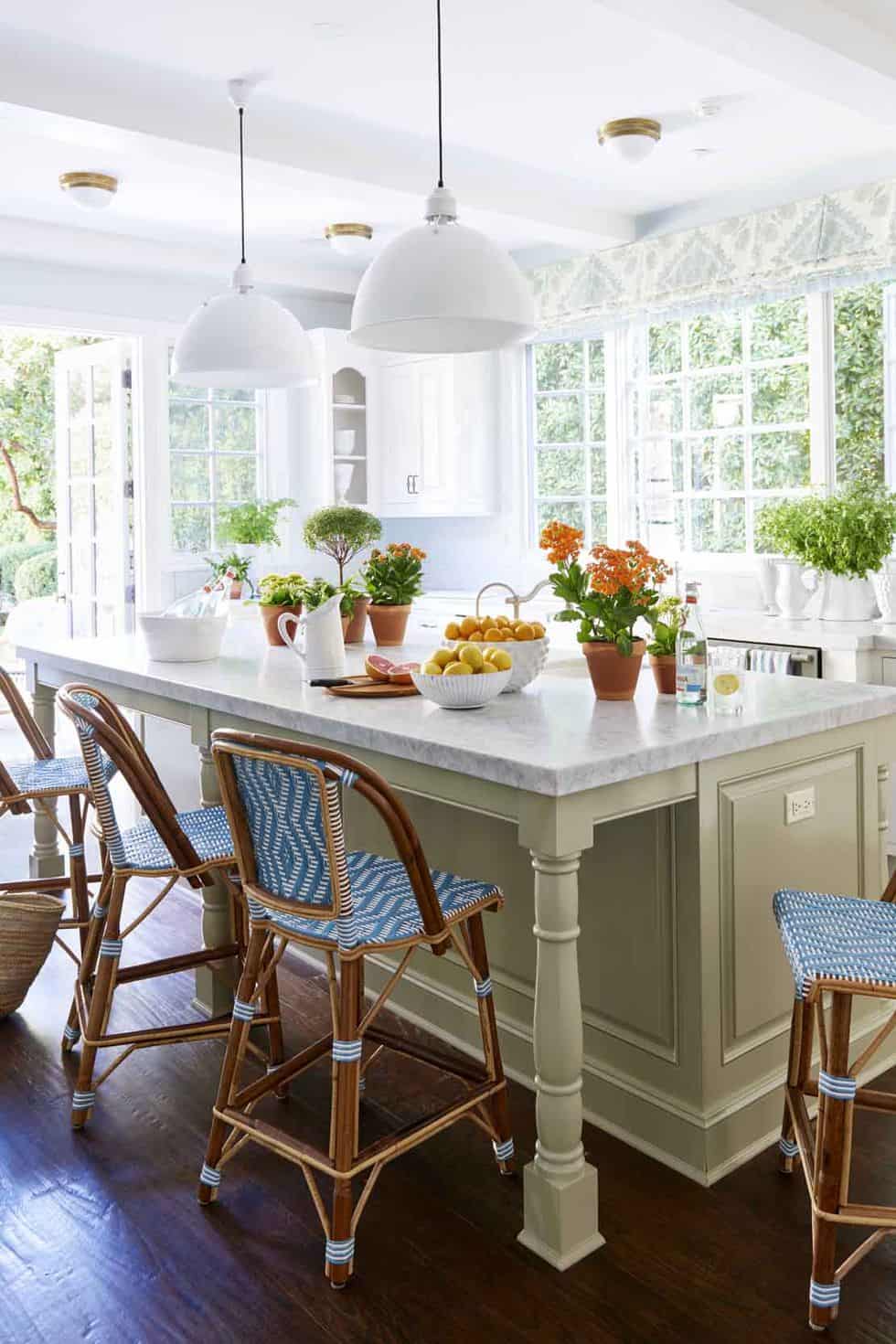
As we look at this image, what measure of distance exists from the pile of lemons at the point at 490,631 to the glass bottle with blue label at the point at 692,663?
1.26 feet

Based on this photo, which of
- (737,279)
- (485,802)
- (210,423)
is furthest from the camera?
(210,423)

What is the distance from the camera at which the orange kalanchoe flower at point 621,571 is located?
2.46m

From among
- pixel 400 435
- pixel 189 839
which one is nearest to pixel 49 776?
pixel 189 839

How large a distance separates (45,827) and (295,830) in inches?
87.8

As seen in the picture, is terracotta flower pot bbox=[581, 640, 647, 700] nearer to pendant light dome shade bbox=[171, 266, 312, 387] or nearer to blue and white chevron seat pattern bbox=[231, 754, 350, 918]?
blue and white chevron seat pattern bbox=[231, 754, 350, 918]

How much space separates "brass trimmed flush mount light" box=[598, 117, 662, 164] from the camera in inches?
166

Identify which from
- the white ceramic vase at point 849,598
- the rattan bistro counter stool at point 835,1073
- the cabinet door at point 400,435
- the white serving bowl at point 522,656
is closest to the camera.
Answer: the rattan bistro counter stool at point 835,1073

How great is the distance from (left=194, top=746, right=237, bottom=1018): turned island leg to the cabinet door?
3932 mm

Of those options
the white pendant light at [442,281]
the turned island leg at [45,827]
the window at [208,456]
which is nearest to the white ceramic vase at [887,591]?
the white pendant light at [442,281]

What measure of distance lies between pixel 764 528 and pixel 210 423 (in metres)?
3.35

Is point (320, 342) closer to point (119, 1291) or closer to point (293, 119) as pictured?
point (293, 119)

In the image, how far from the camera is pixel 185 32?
3.41 meters

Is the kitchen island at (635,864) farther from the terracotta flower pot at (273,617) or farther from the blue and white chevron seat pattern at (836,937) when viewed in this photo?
the terracotta flower pot at (273,617)

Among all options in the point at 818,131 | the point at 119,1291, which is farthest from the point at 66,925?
the point at 818,131
